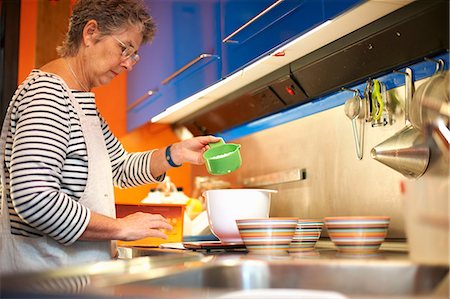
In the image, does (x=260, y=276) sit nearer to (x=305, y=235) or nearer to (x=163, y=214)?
(x=305, y=235)

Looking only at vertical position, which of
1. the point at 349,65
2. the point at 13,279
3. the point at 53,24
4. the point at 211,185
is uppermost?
the point at 53,24

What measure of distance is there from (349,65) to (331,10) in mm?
286

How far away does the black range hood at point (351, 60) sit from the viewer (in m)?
1.25

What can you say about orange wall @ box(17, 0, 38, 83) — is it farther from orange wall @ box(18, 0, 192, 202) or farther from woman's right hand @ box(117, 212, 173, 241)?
woman's right hand @ box(117, 212, 173, 241)

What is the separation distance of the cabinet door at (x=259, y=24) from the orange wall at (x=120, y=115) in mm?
1178

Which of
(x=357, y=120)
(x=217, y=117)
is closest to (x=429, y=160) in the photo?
(x=357, y=120)

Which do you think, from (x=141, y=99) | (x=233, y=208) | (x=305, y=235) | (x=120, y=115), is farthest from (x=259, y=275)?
(x=120, y=115)

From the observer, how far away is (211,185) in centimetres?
244

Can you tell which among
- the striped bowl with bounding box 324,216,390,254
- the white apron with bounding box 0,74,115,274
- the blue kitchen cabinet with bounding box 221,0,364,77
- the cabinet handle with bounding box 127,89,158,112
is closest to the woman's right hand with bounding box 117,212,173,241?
the white apron with bounding box 0,74,115,274

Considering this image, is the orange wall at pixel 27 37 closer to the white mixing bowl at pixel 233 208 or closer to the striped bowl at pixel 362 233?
the white mixing bowl at pixel 233 208

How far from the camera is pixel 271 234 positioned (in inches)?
45.4

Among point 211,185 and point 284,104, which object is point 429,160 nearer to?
point 284,104

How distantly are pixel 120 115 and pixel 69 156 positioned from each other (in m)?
1.73

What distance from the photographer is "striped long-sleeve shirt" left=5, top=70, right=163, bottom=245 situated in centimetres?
116
